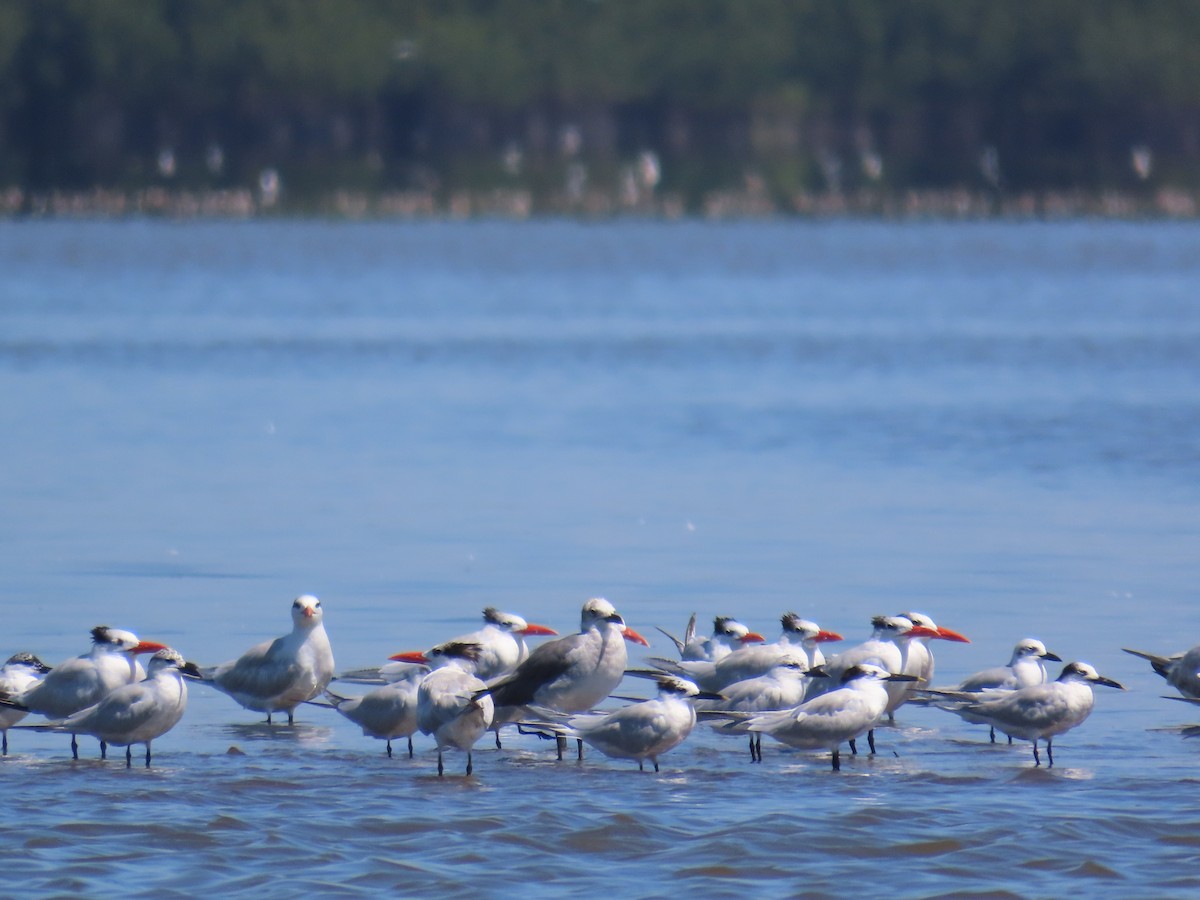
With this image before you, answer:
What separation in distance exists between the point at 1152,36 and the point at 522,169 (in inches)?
1893

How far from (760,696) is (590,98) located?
176284 millimetres

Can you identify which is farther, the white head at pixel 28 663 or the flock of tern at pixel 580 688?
the white head at pixel 28 663

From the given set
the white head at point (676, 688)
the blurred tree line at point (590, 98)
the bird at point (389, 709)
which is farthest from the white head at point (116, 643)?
the blurred tree line at point (590, 98)

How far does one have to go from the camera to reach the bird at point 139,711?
11875mm

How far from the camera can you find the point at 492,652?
43.9 ft

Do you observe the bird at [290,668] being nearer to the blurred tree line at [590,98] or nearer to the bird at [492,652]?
the bird at [492,652]

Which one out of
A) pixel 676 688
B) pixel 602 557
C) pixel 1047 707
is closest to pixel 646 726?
pixel 676 688

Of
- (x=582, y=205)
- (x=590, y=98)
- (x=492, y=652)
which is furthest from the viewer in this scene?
(x=590, y=98)

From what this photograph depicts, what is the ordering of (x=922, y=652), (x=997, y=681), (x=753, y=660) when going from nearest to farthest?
1. (x=997, y=681)
2. (x=753, y=660)
3. (x=922, y=652)

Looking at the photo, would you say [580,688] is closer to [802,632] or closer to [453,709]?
[453,709]

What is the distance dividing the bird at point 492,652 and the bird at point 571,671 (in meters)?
0.28

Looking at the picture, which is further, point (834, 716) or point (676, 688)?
point (676, 688)

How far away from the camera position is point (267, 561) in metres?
18.5

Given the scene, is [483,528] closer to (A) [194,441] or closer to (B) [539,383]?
(A) [194,441]
